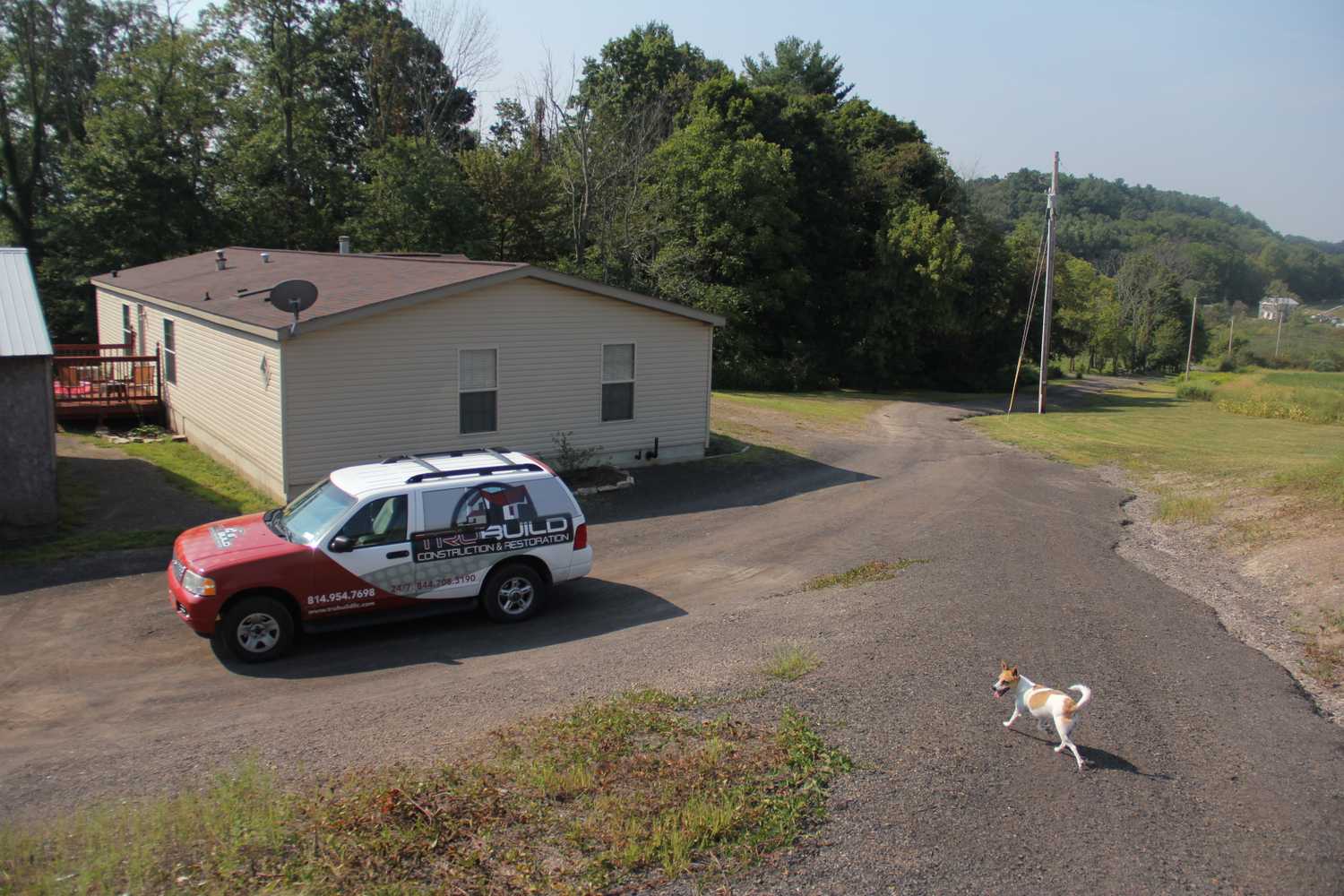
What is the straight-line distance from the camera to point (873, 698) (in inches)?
313

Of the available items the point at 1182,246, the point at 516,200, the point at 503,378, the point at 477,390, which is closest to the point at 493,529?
the point at 477,390

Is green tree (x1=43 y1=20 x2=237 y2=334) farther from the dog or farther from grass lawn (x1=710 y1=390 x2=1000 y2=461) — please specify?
the dog

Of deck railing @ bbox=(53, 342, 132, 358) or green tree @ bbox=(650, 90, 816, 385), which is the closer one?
deck railing @ bbox=(53, 342, 132, 358)

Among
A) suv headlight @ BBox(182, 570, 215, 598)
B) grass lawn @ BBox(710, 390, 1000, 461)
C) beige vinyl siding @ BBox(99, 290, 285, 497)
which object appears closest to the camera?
suv headlight @ BBox(182, 570, 215, 598)

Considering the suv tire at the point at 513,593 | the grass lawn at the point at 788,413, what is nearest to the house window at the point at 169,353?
the grass lawn at the point at 788,413

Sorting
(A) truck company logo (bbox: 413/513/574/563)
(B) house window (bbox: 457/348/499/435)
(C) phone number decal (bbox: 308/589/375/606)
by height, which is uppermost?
(B) house window (bbox: 457/348/499/435)

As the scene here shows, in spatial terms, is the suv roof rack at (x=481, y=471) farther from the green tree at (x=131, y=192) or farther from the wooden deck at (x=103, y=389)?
the green tree at (x=131, y=192)

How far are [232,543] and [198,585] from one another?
71cm

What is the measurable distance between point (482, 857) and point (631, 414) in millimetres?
14416

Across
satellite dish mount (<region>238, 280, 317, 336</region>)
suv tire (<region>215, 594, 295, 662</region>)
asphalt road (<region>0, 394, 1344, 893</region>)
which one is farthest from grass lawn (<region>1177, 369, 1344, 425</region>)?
suv tire (<region>215, 594, 295, 662</region>)

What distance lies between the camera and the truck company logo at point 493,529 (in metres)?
10.5

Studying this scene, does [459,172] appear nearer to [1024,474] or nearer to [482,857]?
[1024,474]

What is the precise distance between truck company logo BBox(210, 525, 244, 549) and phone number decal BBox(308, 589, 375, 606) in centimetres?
110

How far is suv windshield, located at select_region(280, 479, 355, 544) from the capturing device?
33.5ft
